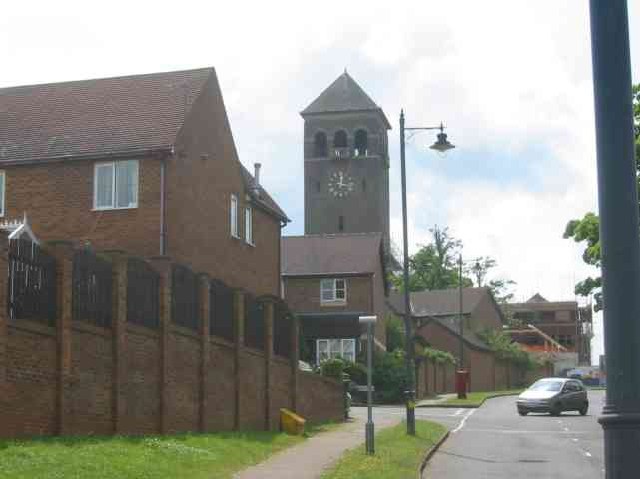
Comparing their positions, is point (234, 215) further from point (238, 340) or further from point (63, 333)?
point (63, 333)

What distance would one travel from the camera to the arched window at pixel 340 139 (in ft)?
297

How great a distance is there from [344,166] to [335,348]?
3524 centimetres

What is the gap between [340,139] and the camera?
297ft

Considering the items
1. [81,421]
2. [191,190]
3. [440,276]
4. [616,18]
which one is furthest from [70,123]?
[440,276]

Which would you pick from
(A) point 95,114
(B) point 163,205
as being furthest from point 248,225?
(B) point 163,205

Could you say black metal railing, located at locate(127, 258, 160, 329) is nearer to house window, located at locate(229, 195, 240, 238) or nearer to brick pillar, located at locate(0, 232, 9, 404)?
brick pillar, located at locate(0, 232, 9, 404)

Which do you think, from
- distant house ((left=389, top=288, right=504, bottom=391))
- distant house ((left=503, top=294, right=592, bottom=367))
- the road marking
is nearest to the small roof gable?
distant house ((left=503, top=294, right=592, bottom=367))

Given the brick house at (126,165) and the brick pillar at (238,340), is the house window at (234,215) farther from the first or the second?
the brick pillar at (238,340)

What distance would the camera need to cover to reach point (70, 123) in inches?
1352

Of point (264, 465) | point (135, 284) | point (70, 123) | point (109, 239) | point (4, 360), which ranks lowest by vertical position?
point (264, 465)

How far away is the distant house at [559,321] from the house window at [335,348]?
334 feet

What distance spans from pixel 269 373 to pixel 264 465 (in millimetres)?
8913

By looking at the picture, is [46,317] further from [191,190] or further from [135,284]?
[191,190]

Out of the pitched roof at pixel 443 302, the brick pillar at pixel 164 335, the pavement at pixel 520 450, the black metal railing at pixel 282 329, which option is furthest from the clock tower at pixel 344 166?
the brick pillar at pixel 164 335
